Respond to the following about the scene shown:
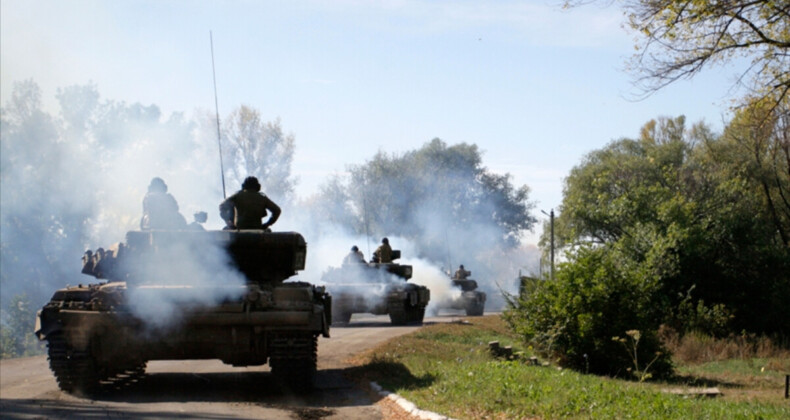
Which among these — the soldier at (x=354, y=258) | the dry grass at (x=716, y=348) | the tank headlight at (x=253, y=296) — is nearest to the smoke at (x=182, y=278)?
the tank headlight at (x=253, y=296)

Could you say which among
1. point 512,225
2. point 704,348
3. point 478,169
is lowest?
point 704,348

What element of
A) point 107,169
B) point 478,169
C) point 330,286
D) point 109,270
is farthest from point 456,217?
point 109,270

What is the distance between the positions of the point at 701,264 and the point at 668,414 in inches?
702

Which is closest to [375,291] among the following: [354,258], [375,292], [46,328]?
[375,292]

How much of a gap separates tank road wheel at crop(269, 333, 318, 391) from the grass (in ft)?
3.77

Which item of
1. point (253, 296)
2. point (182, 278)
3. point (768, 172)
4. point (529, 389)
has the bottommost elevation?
point (529, 389)

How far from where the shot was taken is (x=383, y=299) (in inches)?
1074

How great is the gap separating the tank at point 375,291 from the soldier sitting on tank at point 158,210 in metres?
13.5

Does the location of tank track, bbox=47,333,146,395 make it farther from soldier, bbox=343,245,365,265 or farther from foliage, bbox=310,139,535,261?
foliage, bbox=310,139,535,261

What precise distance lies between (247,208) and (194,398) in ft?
10.1

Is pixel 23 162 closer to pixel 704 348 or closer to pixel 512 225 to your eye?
pixel 704 348

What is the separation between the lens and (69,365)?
11859 mm

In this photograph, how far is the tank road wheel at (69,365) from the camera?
11836 mm

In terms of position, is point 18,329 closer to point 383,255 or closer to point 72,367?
point 383,255
